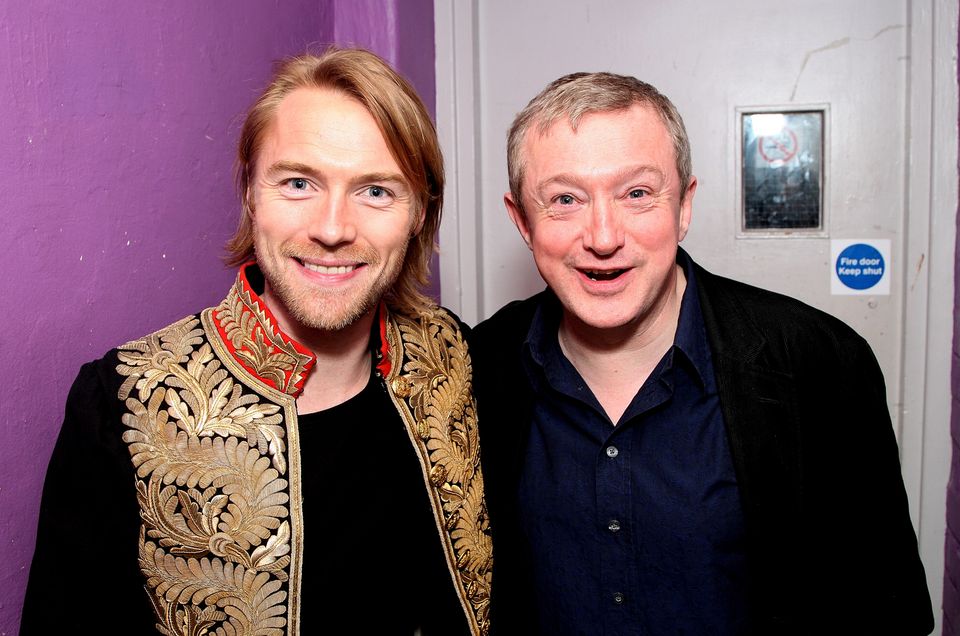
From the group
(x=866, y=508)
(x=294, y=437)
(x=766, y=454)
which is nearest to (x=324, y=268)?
(x=294, y=437)

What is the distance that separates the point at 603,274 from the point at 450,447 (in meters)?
0.47

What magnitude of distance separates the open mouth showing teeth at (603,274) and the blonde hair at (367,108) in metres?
0.36

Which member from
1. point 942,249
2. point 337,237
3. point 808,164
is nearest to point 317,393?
point 337,237

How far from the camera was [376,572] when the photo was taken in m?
1.24

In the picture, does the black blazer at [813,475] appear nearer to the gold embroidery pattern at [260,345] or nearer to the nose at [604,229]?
the nose at [604,229]

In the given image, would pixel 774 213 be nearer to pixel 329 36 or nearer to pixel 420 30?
pixel 420 30

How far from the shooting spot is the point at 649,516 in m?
1.33

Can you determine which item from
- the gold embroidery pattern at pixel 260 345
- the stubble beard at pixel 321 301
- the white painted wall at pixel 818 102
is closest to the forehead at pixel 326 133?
the stubble beard at pixel 321 301

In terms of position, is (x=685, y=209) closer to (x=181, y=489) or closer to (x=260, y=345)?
(x=260, y=345)

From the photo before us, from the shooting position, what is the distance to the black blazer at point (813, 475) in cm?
133

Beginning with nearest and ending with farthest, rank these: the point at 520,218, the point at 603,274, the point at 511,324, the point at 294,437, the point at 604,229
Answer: the point at 294,437 < the point at 604,229 < the point at 603,274 < the point at 520,218 < the point at 511,324

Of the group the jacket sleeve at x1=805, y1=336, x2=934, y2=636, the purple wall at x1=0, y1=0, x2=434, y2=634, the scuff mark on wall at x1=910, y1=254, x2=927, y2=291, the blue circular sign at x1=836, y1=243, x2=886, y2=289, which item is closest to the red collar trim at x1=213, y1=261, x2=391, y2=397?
the purple wall at x1=0, y1=0, x2=434, y2=634

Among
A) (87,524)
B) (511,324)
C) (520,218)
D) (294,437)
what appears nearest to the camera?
(87,524)

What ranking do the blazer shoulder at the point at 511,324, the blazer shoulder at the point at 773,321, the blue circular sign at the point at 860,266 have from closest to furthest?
the blazer shoulder at the point at 773,321
the blazer shoulder at the point at 511,324
the blue circular sign at the point at 860,266
